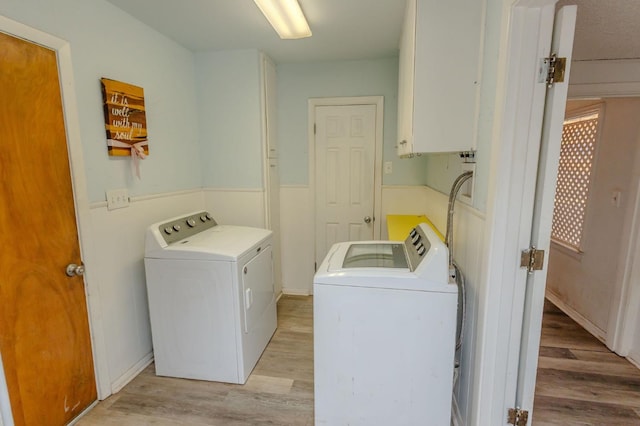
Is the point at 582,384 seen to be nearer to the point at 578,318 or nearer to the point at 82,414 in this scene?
the point at 578,318

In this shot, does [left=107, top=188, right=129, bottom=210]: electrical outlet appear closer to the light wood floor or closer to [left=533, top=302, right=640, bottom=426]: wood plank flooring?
the light wood floor

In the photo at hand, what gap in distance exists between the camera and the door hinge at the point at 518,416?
1.34m

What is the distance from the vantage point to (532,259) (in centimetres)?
123

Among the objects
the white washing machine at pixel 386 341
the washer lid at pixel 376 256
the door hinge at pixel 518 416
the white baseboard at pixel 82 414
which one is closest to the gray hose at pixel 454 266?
the white washing machine at pixel 386 341

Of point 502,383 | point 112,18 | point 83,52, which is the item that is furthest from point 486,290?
point 112,18

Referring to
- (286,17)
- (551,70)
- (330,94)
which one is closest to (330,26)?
(286,17)

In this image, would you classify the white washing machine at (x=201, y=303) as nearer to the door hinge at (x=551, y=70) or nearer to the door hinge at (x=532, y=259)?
the door hinge at (x=532, y=259)

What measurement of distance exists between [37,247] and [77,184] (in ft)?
1.24

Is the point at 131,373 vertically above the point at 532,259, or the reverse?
the point at 532,259

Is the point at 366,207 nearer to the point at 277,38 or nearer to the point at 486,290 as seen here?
the point at 277,38

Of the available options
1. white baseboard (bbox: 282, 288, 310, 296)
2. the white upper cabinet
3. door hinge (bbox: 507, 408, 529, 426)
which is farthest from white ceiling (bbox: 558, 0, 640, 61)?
white baseboard (bbox: 282, 288, 310, 296)

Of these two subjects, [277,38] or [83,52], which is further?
[277,38]

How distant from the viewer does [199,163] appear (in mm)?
2928

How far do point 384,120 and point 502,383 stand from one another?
2.39 metres
